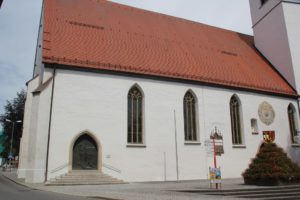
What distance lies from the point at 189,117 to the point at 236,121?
3727 millimetres

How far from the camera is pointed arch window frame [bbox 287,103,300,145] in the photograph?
21609mm

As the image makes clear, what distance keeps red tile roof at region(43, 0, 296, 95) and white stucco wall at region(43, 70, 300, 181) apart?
901mm

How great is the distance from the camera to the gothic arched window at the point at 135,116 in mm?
16266

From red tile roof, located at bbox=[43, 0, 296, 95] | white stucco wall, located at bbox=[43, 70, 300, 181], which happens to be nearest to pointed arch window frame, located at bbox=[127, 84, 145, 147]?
white stucco wall, located at bbox=[43, 70, 300, 181]

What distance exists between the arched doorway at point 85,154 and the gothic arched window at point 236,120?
9159 mm

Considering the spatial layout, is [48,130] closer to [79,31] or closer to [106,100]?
[106,100]

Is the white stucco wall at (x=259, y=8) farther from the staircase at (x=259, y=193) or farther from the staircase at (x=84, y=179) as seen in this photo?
the staircase at (x=84, y=179)

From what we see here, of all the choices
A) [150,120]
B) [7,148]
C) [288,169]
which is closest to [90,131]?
[150,120]

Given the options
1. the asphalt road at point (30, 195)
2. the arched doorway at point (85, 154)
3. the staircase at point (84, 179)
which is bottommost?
the asphalt road at point (30, 195)

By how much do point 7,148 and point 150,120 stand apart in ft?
84.3

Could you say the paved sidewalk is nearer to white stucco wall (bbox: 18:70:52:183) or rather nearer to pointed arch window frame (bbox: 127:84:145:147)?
white stucco wall (bbox: 18:70:52:183)

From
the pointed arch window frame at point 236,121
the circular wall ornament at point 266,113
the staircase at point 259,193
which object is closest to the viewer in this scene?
the staircase at point 259,193

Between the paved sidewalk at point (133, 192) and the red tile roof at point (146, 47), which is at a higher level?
the red tile roof at point (146, 47)

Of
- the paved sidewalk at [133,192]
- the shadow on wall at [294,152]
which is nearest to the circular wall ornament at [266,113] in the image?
the shadow on wall at [294,152]
